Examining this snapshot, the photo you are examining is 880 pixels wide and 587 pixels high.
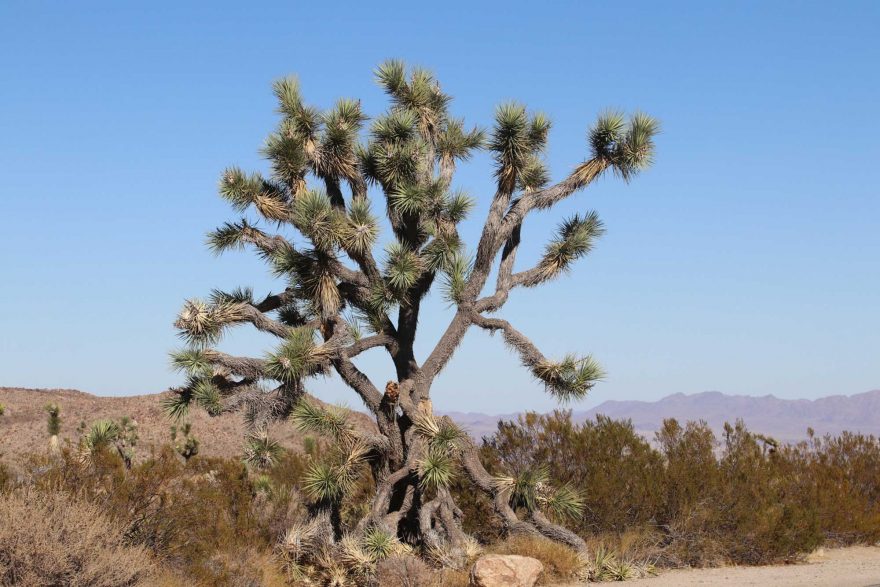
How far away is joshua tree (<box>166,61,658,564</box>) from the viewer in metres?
11.1

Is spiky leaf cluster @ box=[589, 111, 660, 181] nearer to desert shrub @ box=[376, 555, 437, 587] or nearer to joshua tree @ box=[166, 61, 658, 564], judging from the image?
joshua tree @ box=[166, 61, 658, 564]

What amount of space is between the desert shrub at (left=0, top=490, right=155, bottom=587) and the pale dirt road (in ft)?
19.8

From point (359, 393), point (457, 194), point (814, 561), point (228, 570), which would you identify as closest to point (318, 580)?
point (228, 570)

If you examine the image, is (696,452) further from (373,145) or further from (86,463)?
(86,463)

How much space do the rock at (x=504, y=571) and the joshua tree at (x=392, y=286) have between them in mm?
1146

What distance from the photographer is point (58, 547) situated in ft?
25.4

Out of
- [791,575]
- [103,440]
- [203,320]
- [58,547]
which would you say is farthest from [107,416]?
[791,575]

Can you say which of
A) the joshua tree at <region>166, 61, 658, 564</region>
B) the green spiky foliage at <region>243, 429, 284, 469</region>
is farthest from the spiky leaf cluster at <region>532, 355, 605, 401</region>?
the green spiky foliage at <region>243, 429, 284, 469</region>

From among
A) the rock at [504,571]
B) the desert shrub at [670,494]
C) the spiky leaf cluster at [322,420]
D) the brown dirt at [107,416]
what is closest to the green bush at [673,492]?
the desert shrub at [670,494]

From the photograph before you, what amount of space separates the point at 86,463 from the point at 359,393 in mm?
3594

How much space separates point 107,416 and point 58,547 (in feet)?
108

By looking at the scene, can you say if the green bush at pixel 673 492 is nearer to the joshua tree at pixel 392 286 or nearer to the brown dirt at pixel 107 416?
the joshua tree at pixel 392 286

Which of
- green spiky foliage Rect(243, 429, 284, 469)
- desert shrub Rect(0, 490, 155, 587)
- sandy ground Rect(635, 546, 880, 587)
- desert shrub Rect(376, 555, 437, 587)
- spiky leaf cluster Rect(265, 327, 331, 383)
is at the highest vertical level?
spiky leaf cluster Rect(265, 327, 331, 383)

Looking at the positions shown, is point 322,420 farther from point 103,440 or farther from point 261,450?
point 103,440
